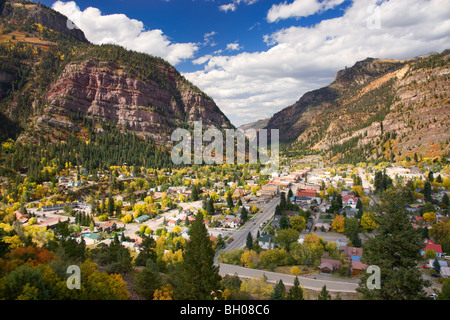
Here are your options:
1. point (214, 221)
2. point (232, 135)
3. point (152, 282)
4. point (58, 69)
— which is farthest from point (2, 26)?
point (152, 282)

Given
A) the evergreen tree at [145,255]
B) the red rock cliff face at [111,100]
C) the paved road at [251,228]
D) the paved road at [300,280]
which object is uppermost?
the red rock cliff face at [111,100]

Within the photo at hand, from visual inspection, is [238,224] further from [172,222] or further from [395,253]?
[395,253]

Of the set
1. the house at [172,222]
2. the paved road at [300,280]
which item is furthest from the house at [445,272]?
the house at [172,222]

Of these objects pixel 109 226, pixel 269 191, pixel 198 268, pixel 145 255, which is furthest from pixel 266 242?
pixel 269 191

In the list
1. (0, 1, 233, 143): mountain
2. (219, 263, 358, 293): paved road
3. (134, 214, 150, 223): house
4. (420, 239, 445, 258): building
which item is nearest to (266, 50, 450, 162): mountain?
(0, 1, 233, 143): mountain
